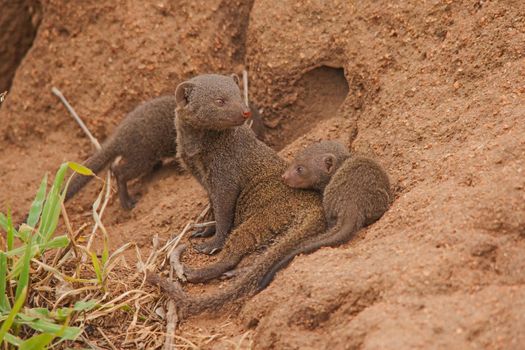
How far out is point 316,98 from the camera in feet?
15.6

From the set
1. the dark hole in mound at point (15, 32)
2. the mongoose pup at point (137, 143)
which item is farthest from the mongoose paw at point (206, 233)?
the dark hole in mound at point (15, 32)

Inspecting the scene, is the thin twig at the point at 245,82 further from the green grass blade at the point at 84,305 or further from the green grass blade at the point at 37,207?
the green grass blade at the point at 84,305

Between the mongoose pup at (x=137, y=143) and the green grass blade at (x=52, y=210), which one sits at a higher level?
the green grass blade at (x=52, y=210)

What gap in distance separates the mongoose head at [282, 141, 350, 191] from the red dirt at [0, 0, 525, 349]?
19 centimetres

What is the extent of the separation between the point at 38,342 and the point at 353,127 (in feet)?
6.96

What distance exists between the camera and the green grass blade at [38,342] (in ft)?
9.62

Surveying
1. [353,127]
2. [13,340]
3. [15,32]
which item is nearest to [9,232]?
[13,340]

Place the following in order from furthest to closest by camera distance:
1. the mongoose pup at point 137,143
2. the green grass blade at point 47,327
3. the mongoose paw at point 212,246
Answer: the mongoose pup at point 137,143 → the mongoose paw at point 212,246 → the green grass blade at point 47,327

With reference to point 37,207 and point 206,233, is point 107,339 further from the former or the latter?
point 206,233

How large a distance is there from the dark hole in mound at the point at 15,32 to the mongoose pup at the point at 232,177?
2.18 metres

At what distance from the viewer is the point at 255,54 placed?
4.90 m

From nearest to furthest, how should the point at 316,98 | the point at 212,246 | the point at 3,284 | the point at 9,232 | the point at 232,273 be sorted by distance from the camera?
the point at 3,284
the point at 9,232
the point at 232,273
the point at 212,246
the point at 316,98

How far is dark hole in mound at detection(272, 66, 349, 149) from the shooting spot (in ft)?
15.4

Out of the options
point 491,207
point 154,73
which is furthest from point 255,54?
point 491,207
